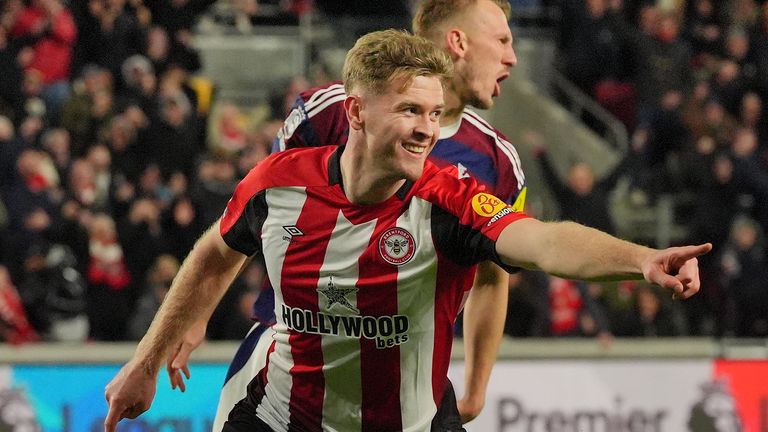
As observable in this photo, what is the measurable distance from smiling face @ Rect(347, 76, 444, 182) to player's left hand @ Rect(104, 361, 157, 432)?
103 centimetres

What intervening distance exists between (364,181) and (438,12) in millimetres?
1249

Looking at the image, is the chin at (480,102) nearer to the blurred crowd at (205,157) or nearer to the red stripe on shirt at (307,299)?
the red stripe on shirt at (307,299)

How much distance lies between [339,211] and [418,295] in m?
0.34

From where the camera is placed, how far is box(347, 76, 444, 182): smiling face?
3865 millimetres

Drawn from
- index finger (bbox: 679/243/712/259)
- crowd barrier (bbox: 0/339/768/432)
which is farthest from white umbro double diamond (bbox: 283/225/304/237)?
crowd barrier (bbox: 0/339/768/432)

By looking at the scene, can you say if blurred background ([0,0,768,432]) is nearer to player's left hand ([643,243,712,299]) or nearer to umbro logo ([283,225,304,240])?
umbro logo ([283,225,304,240])

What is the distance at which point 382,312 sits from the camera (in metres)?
4.08

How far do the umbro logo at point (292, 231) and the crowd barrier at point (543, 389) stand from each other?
4179 millimetres

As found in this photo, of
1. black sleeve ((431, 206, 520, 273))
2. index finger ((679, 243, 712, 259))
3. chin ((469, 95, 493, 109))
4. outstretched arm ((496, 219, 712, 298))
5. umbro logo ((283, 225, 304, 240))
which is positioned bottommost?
umbro logo ((283, 225, 304, 240))

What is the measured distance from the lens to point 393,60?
3906 millimetres

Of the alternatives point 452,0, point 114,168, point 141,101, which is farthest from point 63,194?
point 452,0

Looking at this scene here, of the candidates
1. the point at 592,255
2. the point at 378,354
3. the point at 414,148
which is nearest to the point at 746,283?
the point at 378,354

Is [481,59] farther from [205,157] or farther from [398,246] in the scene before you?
[205,157]

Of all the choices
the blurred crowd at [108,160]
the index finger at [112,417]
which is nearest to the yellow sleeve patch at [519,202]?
the index finger at [112,417]
